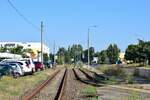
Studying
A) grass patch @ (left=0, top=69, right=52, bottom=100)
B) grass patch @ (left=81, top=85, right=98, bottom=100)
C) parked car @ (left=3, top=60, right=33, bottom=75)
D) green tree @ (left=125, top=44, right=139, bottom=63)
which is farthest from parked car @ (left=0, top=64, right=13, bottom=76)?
green tree @ (left=125, top=44, right=139, bottom=63)

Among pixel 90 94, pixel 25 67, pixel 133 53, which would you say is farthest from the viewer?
pixel 133 53

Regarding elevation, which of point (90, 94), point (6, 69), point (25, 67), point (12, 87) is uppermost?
point (25, 67)

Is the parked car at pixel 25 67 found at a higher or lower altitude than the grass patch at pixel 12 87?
higher

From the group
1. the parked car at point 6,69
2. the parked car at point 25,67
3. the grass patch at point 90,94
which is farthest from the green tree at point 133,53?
the grass patch at point 90,94

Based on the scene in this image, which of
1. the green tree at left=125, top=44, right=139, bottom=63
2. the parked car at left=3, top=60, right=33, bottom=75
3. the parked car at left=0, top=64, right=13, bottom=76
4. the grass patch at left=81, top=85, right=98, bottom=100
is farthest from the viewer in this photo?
the green tree at left=125, top=44, right=139, bottom=63

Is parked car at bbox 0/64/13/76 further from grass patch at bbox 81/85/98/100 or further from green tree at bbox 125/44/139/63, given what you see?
green tree at bbox 125/44/139/63

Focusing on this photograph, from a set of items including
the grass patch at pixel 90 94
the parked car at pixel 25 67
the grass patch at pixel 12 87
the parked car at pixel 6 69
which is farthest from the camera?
the parked car at pixel 25 67

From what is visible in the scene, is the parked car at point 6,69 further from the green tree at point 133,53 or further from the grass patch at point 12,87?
the green tree at point 133,53

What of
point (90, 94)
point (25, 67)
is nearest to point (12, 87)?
point (90, 94)

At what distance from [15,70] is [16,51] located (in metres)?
102

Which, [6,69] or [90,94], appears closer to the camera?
[90,94]

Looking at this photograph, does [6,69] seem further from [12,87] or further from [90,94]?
[90,94]

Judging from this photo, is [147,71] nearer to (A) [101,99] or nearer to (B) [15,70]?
(B) [15,70]

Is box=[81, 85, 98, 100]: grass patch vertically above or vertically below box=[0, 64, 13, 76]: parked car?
below
